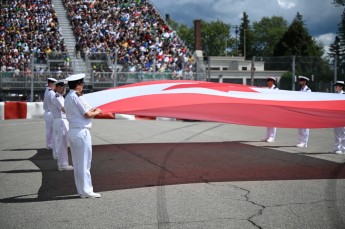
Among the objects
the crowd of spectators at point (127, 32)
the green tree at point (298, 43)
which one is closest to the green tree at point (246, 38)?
the green tree at point (298, 43)

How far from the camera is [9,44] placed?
90.5ft

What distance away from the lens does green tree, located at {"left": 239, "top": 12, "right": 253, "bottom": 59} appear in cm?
10628

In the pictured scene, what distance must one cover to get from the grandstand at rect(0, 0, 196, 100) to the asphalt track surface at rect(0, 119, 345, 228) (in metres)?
9.62

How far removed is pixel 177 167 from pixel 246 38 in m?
103

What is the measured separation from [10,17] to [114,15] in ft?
22.8

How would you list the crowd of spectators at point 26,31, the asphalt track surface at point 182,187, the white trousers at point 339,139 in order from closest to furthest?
the asphalt track surface at point 182,187 → the white trousers at point 339,139 → the crowd of spectators at point 26,31

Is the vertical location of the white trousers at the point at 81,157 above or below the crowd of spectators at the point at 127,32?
below

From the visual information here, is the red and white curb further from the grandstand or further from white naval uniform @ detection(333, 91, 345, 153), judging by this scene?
white naval uniform @ detection(333, 91, 345, 153)

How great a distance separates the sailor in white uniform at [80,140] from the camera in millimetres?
5965

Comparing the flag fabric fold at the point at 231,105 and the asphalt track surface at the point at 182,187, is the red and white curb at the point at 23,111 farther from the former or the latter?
the flag fabric fold at the point at 231,105

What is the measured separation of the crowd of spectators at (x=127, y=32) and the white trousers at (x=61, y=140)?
638 inches

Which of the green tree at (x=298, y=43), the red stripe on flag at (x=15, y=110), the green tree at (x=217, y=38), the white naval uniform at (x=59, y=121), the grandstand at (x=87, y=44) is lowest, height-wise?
the red stripe on flag at (x=15, y=110)

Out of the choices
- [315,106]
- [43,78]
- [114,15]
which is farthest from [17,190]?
[114,15]

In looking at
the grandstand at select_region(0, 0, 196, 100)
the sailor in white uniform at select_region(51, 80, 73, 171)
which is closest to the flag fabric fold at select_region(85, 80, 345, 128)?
the sailor in white uniform at select_region(51, 80, 73, 171)
